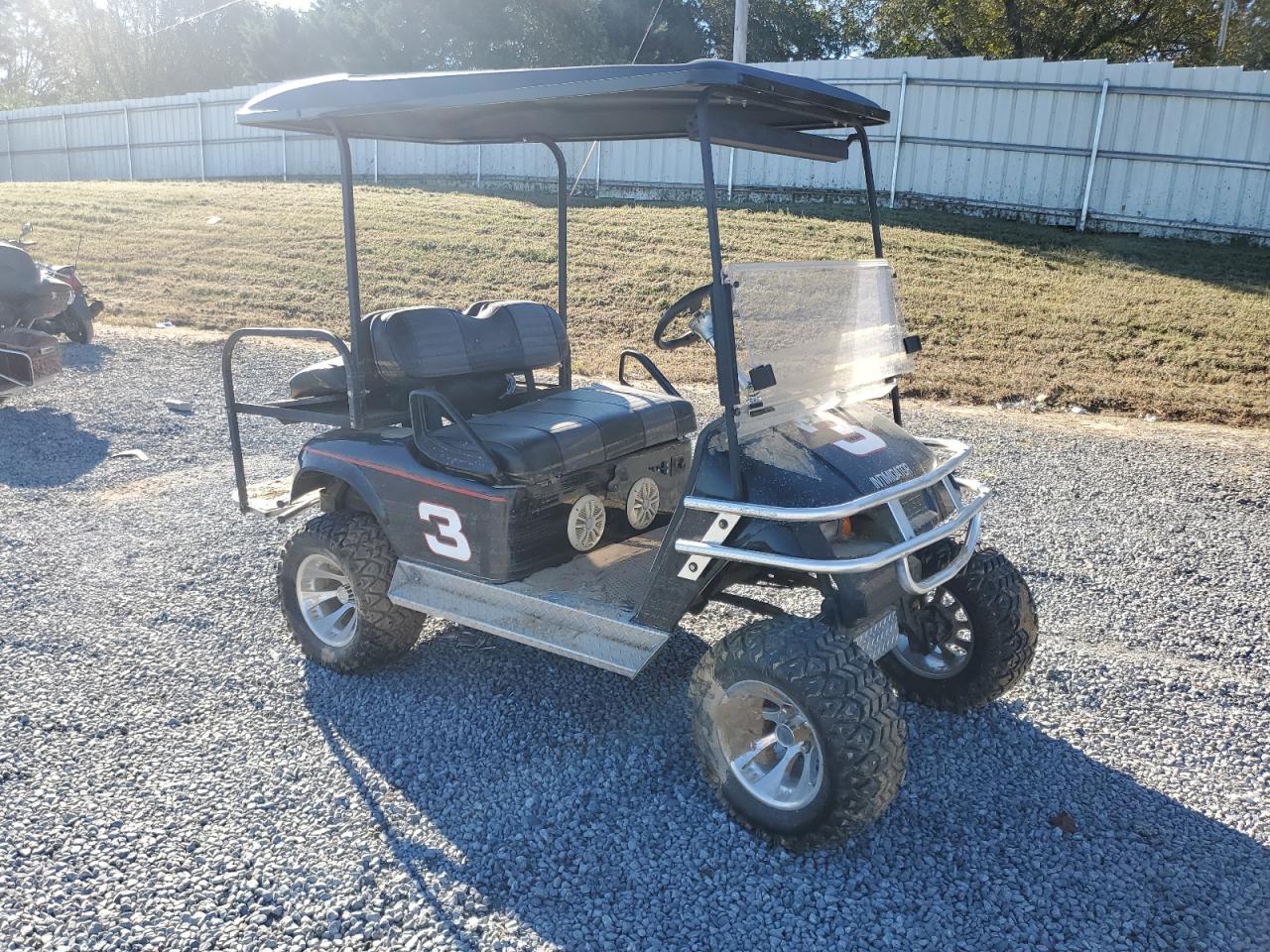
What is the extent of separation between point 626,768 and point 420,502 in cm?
124

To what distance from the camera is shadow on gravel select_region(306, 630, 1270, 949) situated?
111 inches

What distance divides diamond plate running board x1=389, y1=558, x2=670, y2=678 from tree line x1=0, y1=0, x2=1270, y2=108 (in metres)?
12.2

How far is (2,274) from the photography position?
8.77 metres

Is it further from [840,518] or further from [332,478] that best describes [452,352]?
[840,518]

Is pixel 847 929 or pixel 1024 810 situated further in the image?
pixel 1024 810

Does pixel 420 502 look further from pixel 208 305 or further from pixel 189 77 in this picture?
pixel 189 77

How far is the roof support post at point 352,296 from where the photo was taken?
4004 millimetres

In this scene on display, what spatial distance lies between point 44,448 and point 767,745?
6289 mm

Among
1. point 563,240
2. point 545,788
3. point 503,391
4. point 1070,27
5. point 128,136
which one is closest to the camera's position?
point 545,788

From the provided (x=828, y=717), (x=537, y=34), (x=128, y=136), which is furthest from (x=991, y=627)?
(x=537, y=34)

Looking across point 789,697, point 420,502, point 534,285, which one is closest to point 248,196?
point 534,285

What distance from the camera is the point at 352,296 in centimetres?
402

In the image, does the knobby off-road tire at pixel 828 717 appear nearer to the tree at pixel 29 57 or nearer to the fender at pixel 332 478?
the fender at pixel 332 478

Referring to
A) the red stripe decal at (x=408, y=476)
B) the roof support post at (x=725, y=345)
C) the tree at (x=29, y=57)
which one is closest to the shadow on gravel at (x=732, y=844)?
the red stripe decal at (x=408, y=476)
